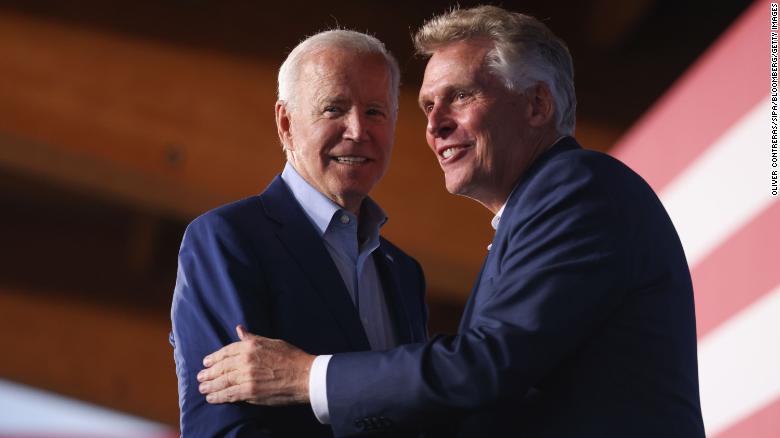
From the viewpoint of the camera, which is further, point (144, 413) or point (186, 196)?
point (144, 413)

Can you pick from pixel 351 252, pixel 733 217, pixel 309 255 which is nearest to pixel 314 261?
pixel 309 255

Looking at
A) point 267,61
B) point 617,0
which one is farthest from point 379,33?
point 617,0

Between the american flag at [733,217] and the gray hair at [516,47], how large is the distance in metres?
0.75

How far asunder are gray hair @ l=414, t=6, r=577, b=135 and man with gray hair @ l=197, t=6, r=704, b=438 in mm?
193

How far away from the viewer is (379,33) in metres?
3.45

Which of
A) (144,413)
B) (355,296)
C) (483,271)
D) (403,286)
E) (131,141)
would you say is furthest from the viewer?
(144,413)

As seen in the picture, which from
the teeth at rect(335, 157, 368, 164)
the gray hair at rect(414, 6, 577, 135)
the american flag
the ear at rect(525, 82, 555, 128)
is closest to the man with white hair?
the teeth at rect(335, 157, 368, 164)

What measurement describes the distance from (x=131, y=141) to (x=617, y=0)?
152 cm

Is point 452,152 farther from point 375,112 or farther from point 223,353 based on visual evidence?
point 223,353

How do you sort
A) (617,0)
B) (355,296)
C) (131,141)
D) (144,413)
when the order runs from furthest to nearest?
(144,413)
(617,0)
(131,141)
(355,296)

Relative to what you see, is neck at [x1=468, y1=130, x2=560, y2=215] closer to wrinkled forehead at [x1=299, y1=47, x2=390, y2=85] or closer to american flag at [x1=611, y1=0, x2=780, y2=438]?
wrinkled forehead at [x1=299, y1=47, x2=390, y2=85]

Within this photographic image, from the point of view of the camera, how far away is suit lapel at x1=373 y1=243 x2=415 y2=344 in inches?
69.3

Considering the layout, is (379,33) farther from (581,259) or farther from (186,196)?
(581,259)

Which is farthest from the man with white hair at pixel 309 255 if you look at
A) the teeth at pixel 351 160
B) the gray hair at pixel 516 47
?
the gray hair at pixel 516 47
